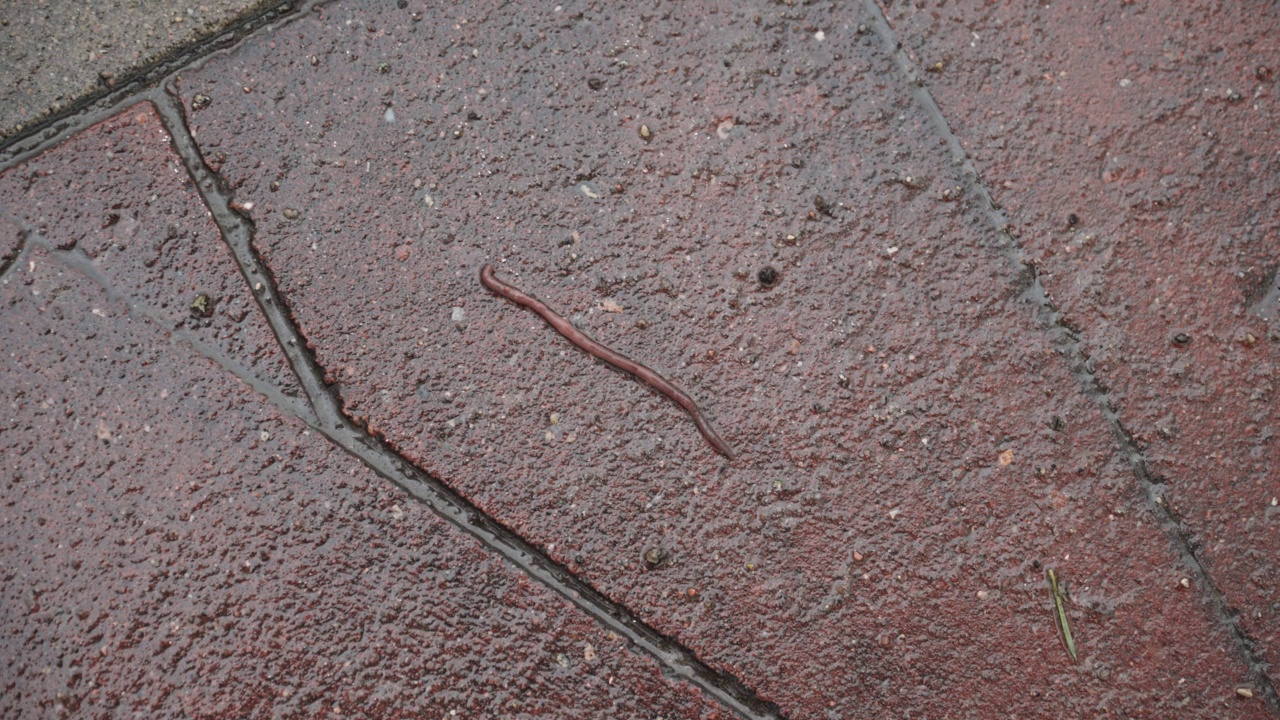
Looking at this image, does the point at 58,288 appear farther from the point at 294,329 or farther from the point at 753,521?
the point at 753,521

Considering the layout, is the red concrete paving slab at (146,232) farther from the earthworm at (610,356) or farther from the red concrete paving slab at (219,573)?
the earthworm at (610,356)

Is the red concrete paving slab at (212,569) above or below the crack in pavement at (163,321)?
below

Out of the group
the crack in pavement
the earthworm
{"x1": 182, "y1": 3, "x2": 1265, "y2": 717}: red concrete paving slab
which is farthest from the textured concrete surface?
the earthworm

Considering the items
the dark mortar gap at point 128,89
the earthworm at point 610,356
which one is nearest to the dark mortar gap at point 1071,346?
the earthworm at point 610,356

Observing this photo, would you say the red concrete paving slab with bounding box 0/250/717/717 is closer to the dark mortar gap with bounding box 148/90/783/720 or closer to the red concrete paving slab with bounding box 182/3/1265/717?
the dark mortar gap with bounding box 148/90/783/720

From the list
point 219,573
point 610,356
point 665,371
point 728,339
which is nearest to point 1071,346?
point 728,339

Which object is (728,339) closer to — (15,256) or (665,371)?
(665,371)

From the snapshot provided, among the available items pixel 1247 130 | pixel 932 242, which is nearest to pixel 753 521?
pixel 932 242
